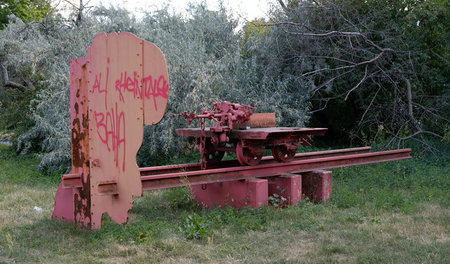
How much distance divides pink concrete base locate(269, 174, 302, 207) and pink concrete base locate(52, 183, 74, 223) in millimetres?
3123

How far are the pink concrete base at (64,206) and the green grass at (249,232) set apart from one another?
0.60ft

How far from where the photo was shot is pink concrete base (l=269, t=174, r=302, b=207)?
801cm

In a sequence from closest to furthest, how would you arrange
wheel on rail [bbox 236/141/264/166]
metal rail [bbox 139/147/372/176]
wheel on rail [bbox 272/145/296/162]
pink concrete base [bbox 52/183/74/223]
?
pink concrete base [bbox 52/183/74/223] < metal rail [bbox 139/147/372/176] < wheel on rail [bbox 236/141/264/166] < wheel on rail [bbox 272/145/296/162]

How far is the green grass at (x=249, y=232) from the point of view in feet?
17.8

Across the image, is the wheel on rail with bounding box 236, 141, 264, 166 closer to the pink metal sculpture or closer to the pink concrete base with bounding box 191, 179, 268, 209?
the pink concrete base with bounding box 191, 179, 268, 209

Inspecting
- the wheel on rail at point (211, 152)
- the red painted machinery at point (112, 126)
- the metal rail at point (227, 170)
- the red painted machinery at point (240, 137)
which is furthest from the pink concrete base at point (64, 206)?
the wheel on rail at point (211, 152)

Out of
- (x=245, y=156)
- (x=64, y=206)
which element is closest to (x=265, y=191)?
(x=245, y=156)

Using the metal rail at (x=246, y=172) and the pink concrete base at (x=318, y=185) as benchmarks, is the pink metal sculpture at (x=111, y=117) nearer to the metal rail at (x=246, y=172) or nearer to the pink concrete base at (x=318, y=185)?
the metal rail at (x=246, y=172)

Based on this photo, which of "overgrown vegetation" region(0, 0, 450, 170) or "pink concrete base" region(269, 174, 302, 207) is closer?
"pink concrete base" region(269, 174, 302, 207)

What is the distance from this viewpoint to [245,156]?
26.4 ft

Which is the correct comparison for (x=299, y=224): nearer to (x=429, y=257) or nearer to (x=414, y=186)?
(x=429, y=257)

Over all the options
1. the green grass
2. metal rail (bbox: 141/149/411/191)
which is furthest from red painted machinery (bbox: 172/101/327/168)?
the green grass

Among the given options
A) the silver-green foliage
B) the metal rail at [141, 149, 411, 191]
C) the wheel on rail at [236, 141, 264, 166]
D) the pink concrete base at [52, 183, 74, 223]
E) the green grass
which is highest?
the silver-green foliage

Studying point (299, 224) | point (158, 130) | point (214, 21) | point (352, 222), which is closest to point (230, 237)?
point (299, 224)
